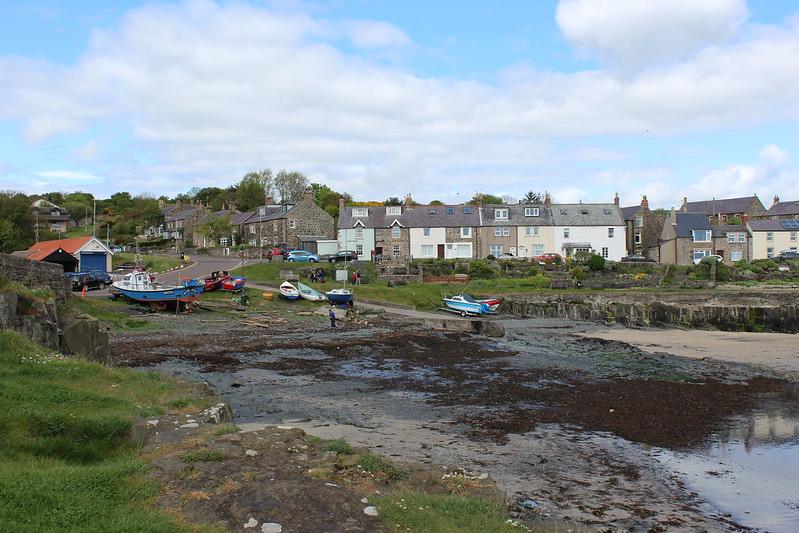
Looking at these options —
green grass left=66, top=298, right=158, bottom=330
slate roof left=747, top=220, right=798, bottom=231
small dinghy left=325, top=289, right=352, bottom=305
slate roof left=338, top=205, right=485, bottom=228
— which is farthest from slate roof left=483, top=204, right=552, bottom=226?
green grass left=66, top=298, right=158, bottom=330

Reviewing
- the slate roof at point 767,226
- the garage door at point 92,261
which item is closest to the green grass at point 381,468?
the garage door at point 92,261

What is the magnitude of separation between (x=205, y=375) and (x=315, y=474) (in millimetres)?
15056

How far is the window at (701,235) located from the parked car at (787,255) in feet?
27.1

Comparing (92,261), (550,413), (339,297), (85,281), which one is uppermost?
(92,261)

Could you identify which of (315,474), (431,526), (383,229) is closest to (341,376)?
(315,474)

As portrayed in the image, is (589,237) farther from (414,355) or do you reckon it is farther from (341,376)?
(341,376)

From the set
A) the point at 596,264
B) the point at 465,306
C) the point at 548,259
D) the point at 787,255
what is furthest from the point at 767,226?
the point at 465,306

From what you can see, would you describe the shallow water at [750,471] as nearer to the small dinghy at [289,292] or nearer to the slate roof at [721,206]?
the small dinghy at [289,292]

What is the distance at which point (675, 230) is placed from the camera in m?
81.4

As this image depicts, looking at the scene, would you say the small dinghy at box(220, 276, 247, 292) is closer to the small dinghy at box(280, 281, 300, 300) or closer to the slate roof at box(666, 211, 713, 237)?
the small dinghy at box(280, 281, 300, 300)

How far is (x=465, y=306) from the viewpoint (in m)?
52.7

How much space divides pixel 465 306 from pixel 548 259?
A: 25.8 metres

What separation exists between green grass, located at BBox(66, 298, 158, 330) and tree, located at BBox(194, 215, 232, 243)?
5537cm

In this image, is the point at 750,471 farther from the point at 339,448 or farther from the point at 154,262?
the point at 154,262
